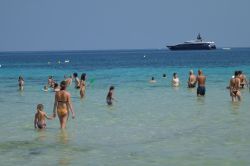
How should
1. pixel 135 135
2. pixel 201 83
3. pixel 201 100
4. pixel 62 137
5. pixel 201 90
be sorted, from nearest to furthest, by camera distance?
pixel 62 137
pixel 135 135
pixel 201 100
pixel 201 83
pixel 201 90

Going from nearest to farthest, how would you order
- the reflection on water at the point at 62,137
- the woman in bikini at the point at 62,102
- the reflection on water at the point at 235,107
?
the reflection on water at the point at 62,137 → the woman in bikini at the point at 62,102 → the reflection on water at the point at 235,107

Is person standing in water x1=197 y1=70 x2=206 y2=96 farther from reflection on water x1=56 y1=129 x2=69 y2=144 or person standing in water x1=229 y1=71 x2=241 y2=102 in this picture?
reflection on water x1=56 y1=129 x2=69 y2=144

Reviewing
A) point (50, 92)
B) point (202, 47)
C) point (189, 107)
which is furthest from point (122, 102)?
point (202, 47)

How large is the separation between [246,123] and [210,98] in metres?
8.96

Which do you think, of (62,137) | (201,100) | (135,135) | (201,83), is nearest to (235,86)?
(201,100)

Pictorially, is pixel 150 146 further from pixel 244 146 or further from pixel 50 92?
pixel 50 92

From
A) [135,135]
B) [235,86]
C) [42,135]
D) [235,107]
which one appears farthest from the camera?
[235,86]

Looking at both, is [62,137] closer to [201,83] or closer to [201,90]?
[201,83]

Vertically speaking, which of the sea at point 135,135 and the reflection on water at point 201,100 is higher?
the sea at point 135,135

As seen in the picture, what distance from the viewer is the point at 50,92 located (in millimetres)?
32500

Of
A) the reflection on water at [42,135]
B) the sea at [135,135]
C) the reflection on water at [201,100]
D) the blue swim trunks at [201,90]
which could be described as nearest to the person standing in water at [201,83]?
the blue swim trunks at [201,90]

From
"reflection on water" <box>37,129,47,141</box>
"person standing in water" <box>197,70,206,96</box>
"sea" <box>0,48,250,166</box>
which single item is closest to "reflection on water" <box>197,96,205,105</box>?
"sea" <box>0,48,250,166</box>

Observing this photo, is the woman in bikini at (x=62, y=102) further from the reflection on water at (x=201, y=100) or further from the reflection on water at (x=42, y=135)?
the reflection on water at (x=201, y=100)

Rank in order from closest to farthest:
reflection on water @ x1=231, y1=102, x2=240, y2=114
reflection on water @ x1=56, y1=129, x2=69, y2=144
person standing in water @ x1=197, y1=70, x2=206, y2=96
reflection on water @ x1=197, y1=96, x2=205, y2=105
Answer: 1. reflection on water @ x1=56, y1=129, x2=69, y2=144
2. reflection on water @ x1=231, y1=102, x2=240, y2=114
3. reflection on water @ x1=197, y1=96, x2=205, y2=105
4. person standing in water @ x1=197, y1=70, x2=206, y2=96
